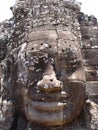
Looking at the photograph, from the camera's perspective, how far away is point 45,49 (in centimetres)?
629

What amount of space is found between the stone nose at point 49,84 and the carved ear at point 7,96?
774 mm

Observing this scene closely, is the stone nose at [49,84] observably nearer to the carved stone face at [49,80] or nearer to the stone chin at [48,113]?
the carved stone face at [49,80]

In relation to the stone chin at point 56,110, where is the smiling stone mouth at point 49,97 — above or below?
above

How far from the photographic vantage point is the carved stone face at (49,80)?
5.97 m

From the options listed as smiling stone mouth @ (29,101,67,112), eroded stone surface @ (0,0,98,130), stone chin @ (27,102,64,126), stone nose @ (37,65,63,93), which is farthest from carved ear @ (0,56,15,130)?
stone nose @ (37,65,63,93)

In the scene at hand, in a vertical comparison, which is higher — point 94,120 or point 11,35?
point 11,35

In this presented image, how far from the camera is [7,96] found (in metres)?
6.61

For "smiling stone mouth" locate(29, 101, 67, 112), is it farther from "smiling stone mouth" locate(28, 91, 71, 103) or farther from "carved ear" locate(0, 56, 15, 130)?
"carved ear" locate(0, 56, 15, 130)

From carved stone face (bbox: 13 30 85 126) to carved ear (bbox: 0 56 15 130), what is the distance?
195mm

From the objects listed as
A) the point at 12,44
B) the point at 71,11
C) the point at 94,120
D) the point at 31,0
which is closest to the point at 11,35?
the point at 12,44

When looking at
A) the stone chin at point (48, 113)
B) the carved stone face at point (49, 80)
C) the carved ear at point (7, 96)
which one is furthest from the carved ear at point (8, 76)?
the stone chin at point (48, 113)

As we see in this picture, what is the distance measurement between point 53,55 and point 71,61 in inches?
12.9

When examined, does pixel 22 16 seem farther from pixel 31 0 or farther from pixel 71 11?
pixel 71 11

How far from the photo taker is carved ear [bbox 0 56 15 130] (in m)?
6.29
